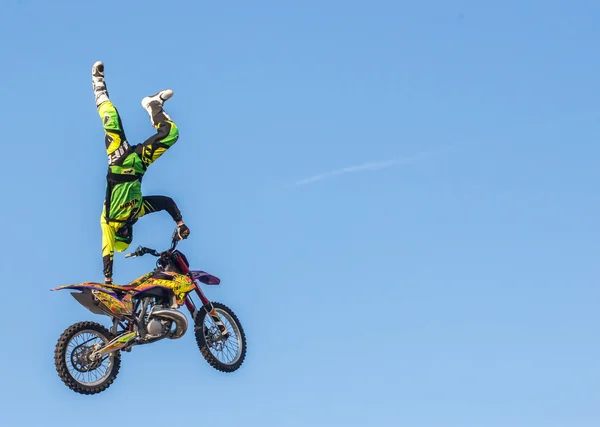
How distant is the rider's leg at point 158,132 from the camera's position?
2398cm

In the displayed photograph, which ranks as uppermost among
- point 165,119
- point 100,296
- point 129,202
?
point 165,119

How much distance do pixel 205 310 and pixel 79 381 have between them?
11.8 feet

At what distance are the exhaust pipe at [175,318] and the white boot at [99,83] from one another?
4.43 meters

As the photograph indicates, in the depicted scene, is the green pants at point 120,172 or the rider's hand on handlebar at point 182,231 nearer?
the green pants at point 120,172

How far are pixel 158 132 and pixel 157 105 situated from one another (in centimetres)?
66

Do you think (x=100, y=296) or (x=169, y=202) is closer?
(x=100, y=296)

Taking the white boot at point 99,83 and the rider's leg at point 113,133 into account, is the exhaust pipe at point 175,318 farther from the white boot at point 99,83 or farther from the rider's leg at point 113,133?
the white boot at point 99,83

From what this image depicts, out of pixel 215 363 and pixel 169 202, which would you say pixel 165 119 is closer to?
pixel 169 202

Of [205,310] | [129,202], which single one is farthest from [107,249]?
[205,310]

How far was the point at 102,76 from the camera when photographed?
80.5 feet

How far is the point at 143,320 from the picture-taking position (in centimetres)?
2331

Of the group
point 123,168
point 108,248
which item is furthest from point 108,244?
point 123,168

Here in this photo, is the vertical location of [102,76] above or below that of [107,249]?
above

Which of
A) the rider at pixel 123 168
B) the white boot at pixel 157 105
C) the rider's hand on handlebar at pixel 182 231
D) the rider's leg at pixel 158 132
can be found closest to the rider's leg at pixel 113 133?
the rider at pixel 123 168
